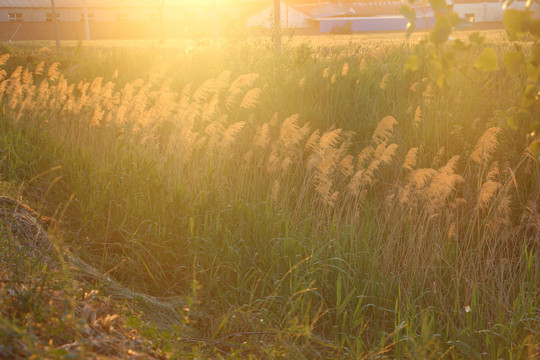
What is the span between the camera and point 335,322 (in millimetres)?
3580

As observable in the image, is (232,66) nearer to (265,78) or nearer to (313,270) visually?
(265,78)

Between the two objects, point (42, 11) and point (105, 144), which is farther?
point (42, 11)

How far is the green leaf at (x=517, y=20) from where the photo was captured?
177 centimetres

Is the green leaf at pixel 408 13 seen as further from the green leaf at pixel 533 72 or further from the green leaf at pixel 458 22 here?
the green leaf at pixel 533 72

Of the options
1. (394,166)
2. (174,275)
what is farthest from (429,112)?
(174,275)

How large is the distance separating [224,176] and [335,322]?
2.06 m

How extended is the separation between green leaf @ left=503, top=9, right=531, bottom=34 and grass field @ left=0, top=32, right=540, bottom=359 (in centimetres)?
21

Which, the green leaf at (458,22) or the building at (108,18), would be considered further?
the building at (108,18)

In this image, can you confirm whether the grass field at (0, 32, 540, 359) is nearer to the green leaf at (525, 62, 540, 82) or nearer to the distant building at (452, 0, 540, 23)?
the green leaf at (525, 62, 540, 82)

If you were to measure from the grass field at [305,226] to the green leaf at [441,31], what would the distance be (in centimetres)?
23

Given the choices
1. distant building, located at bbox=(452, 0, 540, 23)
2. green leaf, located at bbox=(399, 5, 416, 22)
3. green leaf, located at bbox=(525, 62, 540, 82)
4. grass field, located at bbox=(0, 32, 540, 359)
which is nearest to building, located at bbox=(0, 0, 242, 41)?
distant building, located at bbox=(452, 0, 540, 23)

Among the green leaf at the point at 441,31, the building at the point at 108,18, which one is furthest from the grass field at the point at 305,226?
the building at the point at 108,18

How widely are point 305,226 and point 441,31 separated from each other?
2581 mm

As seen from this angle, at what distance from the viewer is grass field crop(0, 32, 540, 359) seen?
328 cm
